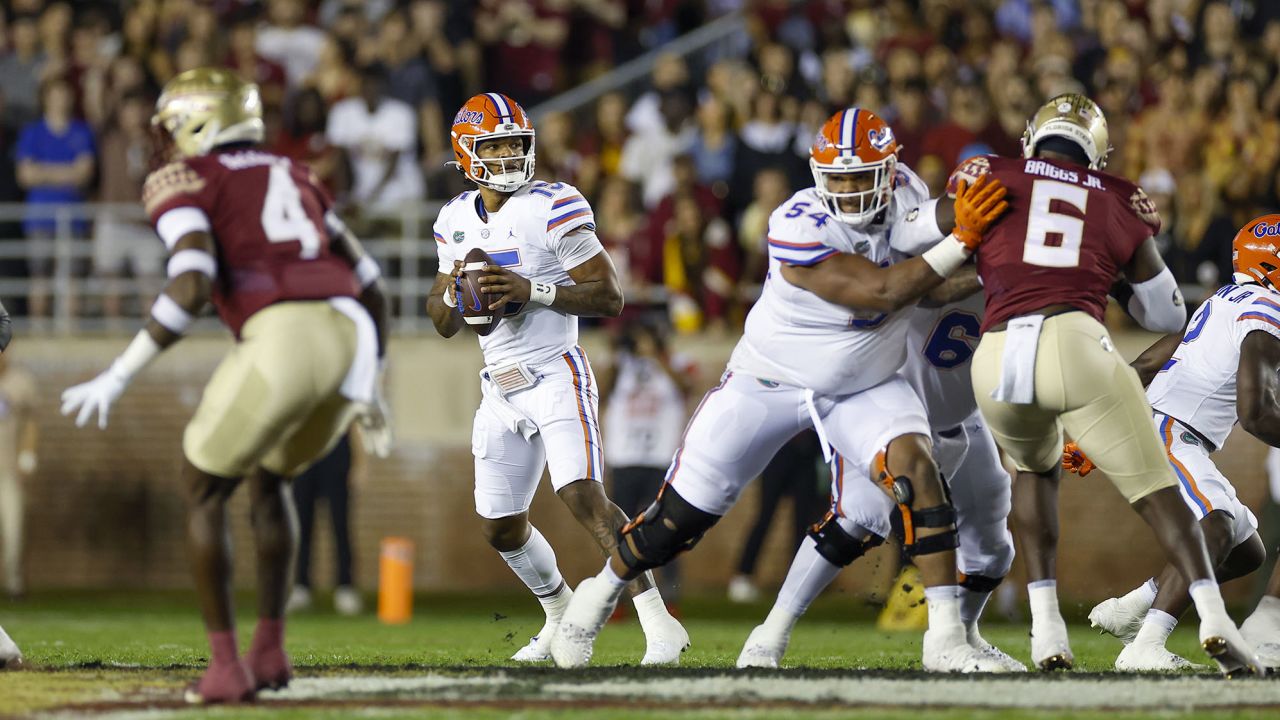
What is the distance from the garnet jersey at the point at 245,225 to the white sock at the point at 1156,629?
353 cm

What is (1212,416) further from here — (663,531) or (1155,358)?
(663,531)

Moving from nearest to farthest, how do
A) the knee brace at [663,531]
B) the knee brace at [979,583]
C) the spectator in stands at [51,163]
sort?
the knee brace at [663,531] → the knee brace at [979,583] → the spectator in stands at [51,163]

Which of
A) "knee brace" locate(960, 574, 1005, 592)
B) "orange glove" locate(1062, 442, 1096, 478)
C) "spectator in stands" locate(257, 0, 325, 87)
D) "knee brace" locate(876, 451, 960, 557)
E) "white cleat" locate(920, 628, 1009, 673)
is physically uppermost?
"spectator in stands" locate(257, 0, 325, 87)

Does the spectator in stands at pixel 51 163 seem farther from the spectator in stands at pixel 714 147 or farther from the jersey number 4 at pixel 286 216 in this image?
the jersey number 4 at pixel 286 216

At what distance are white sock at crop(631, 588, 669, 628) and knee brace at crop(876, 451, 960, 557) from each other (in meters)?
1.37

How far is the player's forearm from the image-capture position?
24.2 feet

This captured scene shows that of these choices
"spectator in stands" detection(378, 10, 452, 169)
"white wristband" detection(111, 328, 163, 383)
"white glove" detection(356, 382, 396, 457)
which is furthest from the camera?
"spectator in stands" detection(378, 10, 452, 169)

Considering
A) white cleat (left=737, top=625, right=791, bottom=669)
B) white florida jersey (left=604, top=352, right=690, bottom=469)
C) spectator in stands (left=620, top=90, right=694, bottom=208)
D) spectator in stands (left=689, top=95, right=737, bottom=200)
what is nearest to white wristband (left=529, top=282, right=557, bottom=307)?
white cleat (left=737, top=625, right=791, bottom=669)

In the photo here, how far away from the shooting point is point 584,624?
6.90 meters

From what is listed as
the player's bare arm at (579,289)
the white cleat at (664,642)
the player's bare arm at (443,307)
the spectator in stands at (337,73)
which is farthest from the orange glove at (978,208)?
the spectator in stands at (337,73)

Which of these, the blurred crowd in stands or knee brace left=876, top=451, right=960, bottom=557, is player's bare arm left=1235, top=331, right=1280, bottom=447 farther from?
the blurred crowd in stands

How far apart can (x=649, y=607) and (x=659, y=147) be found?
26.0 ft

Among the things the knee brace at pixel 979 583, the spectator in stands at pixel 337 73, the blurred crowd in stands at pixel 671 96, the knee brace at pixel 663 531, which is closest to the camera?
the knee brace at pixel 663 531

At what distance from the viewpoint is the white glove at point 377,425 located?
223 inches
